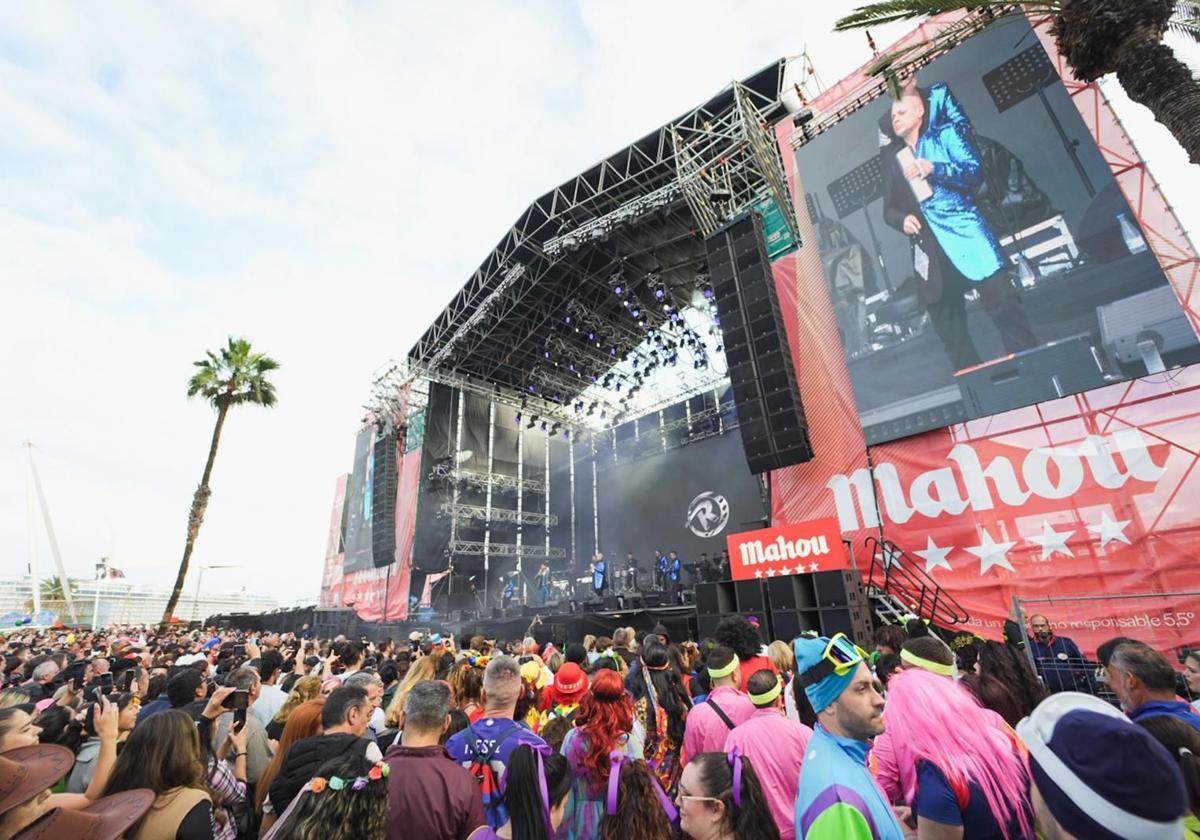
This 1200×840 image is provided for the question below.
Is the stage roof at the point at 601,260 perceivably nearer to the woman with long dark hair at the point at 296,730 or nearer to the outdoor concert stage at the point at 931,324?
the outdoor concert stage at the point at 931,324

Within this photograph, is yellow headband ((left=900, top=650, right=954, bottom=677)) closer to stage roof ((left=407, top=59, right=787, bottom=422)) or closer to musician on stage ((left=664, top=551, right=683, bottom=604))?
musician on stage ((left=664, top=551, right=683, bottom=604))

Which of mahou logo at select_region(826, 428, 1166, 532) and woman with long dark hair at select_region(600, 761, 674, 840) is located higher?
mahou logo at select_region(826, 428, 1166, 532)

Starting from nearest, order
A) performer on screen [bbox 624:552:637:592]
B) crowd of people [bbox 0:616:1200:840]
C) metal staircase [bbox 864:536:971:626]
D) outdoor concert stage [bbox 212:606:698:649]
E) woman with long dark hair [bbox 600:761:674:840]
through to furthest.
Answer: crowd of people [bbox 0:616:1200:840] → woman with long dark hair [bbox 600:761:674:840] → metal staircase [bbox 864:536:971:626] → outdoor concert stage [bbox 212:606:698:649] → performer on screen [bbox 624:552:637:592]

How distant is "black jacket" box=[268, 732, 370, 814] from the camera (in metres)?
2.24

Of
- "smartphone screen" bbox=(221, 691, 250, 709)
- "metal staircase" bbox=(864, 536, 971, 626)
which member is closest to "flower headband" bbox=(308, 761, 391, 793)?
"smartphone screen" bbox=(221, 691, 250, 709)

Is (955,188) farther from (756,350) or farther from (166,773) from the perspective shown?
(166,773)

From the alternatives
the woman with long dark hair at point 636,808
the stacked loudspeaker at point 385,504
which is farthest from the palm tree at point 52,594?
the woman with long dark hair at point 636,808

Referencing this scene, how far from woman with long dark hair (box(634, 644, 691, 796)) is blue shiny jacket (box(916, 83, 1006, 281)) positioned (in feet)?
33.3

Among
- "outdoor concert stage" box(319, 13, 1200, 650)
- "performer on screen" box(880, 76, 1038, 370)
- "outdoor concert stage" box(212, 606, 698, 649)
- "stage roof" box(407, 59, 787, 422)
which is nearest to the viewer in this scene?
"outdoor concert stage" box(319, 13, 1200, 650)

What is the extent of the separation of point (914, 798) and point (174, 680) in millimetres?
4399

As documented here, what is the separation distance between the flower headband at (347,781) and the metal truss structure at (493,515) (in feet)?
73.1

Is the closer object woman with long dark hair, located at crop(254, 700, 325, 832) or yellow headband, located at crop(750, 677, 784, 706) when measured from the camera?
yellow headband, located at crop(750, 677, 784, 706)

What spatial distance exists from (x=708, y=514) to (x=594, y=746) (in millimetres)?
17571

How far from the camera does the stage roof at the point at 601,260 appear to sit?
14.2 m
